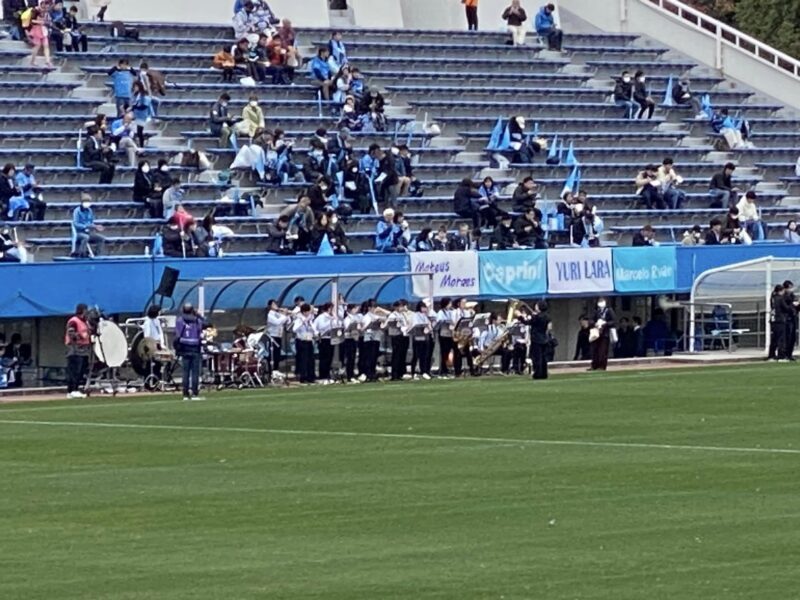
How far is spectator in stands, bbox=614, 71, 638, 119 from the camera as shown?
59.0 metres

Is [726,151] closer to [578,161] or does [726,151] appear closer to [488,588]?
[578,161]

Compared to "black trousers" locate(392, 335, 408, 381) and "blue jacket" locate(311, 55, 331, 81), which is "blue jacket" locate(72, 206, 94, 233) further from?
"blue jacket" locate(311, 55, 331, 81)

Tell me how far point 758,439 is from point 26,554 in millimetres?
11756

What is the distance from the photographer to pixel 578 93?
59438mm

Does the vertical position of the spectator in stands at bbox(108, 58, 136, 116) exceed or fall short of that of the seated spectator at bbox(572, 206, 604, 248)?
it exceeds it

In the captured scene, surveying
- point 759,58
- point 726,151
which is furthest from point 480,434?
point 759,58

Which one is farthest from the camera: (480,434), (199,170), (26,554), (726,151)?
(726,151)

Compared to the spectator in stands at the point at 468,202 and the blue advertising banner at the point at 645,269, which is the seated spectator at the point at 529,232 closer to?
the spectator in stands at the point at 468,202

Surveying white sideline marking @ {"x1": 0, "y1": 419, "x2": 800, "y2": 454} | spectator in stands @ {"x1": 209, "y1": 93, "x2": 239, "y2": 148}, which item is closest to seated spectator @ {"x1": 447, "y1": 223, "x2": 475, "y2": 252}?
spectator in stands @ {"x1": 209, "y1": 93, "x2": 239, "y2": 148}

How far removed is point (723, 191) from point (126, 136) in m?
16.4

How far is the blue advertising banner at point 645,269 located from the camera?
48062 mm

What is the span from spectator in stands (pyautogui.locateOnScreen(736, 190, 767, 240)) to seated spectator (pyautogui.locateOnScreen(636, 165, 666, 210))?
2.01 metres

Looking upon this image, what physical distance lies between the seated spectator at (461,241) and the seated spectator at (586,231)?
3367mm

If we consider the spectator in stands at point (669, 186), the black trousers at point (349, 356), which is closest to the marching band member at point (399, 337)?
the black trousers at point (349, 356)
